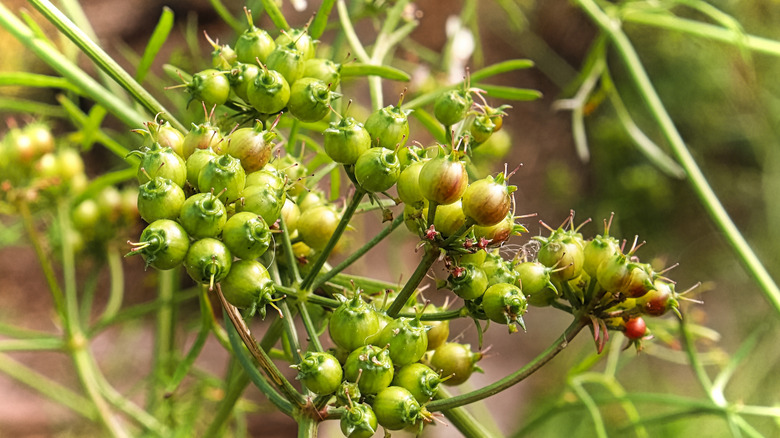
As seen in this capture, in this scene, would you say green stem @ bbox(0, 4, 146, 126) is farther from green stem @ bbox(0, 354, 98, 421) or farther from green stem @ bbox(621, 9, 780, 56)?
green stem @ bbox(621, 9, 780, 56)

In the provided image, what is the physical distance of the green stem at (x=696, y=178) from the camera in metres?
0.73

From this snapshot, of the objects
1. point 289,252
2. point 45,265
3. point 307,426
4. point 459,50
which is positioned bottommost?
point 307,426

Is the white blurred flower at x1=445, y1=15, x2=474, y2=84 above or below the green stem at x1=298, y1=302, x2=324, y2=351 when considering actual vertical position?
above

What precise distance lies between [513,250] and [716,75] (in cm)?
187

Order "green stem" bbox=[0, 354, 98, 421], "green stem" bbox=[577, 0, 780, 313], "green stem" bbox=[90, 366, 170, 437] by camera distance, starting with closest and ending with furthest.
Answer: "green stem" bbox=[577, 0, 780, 313], "green stem" bbox=[90, 366, 170, 437], "green stem" bbox=[0, 354, 98, 421]

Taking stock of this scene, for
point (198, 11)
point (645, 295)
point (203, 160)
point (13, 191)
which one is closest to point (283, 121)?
point (203, 160)

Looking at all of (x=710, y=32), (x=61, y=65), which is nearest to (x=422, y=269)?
(x=61, y=65)

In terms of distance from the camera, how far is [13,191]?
2.72ft

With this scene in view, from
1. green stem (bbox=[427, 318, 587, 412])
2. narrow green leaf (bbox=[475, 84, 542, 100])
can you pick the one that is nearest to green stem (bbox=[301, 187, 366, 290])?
green stem (bbox=[427, 318, 587, 412])

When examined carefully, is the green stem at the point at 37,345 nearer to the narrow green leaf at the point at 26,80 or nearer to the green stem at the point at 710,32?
the narrow green leaf at the point at 26,80

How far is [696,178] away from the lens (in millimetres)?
790

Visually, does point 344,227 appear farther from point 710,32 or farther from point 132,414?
point 710,32

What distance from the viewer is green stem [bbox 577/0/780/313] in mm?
727

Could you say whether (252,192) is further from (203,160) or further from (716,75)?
(716,75)
